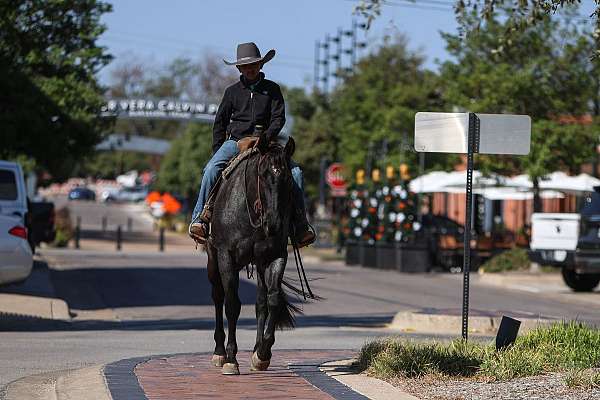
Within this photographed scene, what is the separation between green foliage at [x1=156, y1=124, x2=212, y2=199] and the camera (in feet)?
259

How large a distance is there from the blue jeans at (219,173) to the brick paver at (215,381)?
125 centimetres

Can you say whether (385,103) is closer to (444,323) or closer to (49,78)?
(49,78)

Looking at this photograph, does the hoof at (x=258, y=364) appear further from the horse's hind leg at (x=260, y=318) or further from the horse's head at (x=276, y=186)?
the horse's head at (x=276, y=186)

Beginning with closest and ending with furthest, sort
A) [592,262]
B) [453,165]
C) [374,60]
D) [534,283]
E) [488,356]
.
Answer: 1. [488,356]
2. [592,262]
3. [534,283]
4. [453,165]
5. [374,60]

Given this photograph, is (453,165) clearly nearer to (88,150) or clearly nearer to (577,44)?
(577,44)

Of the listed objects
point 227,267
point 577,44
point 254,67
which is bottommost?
point 227,267

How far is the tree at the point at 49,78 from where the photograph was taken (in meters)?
28.6

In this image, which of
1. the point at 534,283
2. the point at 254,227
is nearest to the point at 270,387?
the point at 254,227

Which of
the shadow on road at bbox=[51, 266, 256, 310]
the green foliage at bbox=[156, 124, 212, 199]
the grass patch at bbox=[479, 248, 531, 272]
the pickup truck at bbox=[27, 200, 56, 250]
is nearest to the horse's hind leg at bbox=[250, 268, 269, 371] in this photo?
the shadow on road at bbox=[51, 266, 256, 310]

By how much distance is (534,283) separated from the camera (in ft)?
103

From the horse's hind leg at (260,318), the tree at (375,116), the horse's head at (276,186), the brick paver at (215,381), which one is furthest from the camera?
the tree at (375,116)

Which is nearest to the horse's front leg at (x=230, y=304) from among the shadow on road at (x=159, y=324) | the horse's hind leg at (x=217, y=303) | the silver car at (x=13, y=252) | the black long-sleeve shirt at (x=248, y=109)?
the horse's hind leg at (x=217, y=303)

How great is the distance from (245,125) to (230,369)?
2043 millimetres

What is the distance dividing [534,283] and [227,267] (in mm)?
21709
